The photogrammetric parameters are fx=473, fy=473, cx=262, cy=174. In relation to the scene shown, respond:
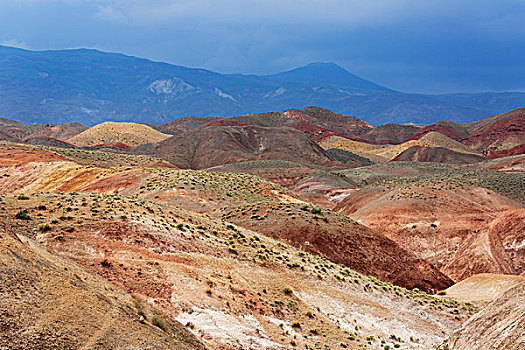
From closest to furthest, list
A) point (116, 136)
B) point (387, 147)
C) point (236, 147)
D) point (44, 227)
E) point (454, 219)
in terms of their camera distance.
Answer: point (44, 227)
point (454, 219)
point (236, 147)
point (116, 136)
point (387, 147)

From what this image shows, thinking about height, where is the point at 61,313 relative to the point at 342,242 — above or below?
above

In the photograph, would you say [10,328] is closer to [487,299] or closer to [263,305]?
[263,305]

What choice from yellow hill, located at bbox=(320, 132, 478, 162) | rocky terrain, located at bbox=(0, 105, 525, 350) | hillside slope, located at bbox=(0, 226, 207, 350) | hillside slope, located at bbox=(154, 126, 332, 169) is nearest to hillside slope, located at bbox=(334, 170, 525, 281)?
rocky terrain, located at bbox=(0, 105, 525, 350)

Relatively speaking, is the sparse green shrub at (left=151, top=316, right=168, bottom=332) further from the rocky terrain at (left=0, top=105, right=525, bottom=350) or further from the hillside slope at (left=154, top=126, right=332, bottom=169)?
the hillside slope at (left=154, top=126, right=332, bottom=169)

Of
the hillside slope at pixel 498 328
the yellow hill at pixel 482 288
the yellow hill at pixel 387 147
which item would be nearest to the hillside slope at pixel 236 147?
the yellow hill at pixel 387 147

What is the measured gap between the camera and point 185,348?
12.2 metres

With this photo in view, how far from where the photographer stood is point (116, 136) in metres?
153

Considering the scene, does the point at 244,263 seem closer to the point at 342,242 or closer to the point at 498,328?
the point at 498,328

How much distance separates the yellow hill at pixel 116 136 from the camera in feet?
484

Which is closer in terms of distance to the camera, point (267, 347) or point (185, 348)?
point (185, 348)

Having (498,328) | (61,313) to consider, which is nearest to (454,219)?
(498,328)

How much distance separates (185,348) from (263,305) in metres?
6.83

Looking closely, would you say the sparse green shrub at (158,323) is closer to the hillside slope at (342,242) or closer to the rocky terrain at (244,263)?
the rocky terrain at (244,263)

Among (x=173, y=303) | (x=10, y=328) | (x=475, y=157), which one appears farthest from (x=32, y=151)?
(x=475, y=157)
